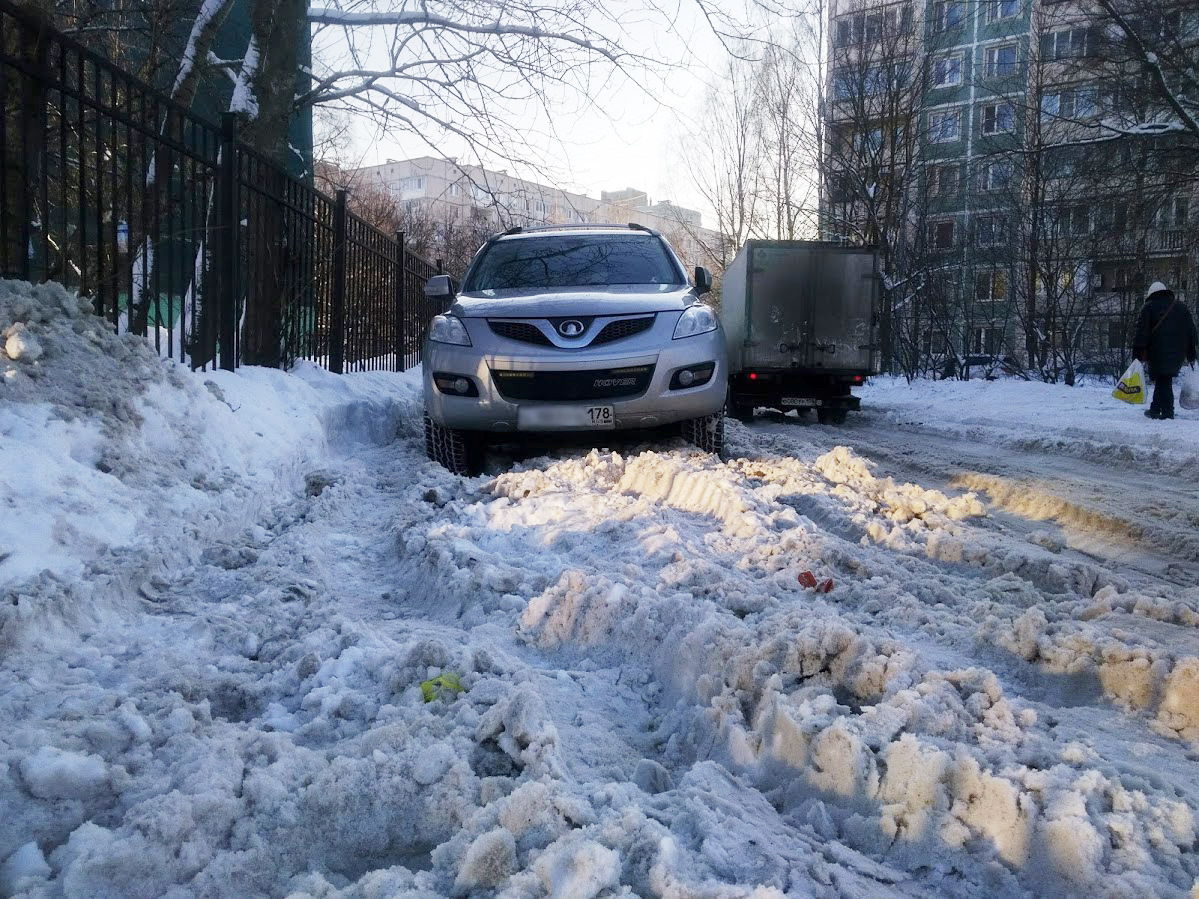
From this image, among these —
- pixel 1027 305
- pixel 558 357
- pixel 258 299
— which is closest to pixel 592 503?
pixel 558 357

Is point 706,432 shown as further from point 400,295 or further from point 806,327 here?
point 806,327

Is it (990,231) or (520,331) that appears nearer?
(520,331)

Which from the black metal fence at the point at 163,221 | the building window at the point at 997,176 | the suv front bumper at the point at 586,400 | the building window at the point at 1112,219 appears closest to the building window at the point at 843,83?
the building window at the point at 997,176

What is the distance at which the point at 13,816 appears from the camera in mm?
1832

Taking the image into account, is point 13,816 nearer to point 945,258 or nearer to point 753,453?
point 753,453

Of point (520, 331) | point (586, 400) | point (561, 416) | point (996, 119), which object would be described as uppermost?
point (996, 119)

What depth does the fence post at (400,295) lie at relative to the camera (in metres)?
13.8

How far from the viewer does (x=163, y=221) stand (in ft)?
21.7

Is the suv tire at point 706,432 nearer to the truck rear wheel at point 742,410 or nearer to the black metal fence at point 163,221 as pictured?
the black metal fence at point 163,221

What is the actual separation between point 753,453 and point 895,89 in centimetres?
2222

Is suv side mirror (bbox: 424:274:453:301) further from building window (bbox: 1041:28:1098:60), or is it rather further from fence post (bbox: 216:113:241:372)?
building window (bbox: 1041:28:1098:60)

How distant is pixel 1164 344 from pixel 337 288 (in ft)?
37.5

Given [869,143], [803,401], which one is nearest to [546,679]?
[803,401]

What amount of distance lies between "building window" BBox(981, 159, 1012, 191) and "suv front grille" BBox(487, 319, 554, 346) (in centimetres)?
1912
